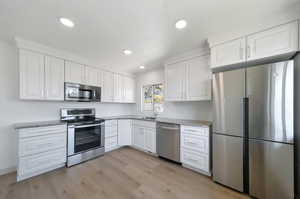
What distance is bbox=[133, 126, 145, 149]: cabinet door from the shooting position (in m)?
3.56

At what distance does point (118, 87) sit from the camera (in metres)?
4.13

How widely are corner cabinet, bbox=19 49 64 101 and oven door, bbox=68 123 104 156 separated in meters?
0.82

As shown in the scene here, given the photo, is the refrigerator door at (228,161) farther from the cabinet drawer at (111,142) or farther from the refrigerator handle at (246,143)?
the cabinet drawer at (111,142)

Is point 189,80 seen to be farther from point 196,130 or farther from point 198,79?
point 196,130

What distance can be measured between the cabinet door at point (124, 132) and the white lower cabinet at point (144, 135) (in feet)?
0.53

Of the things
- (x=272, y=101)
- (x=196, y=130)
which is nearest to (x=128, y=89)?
(x=196, y=130)

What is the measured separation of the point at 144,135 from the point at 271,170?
2579mm

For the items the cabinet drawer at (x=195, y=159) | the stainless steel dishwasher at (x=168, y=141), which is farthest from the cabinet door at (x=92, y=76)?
the cabinet drawer at (x=195, y=159)

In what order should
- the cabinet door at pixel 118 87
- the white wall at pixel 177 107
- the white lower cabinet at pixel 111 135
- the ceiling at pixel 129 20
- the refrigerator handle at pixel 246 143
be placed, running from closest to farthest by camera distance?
the ceiling at pixel 129 20 < the refrigerator handle at pixel 246 143 < the white wall at pixel 177 107 < the white lower cabinet at pixel 111 135 < the cabinet door at pixel 118 87

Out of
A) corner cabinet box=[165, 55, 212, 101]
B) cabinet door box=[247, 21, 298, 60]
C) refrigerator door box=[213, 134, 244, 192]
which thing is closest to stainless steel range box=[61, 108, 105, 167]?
corner cabinet box=[165, 55, 212, 101]

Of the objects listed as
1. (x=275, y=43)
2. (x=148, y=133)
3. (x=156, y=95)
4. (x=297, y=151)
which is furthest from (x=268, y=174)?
(x=156, y=95)

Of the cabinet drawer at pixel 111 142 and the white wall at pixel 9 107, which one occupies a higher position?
the white wall at pixel 9 107

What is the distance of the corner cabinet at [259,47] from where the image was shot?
5.24ft

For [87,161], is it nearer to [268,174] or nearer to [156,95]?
[156,95]
